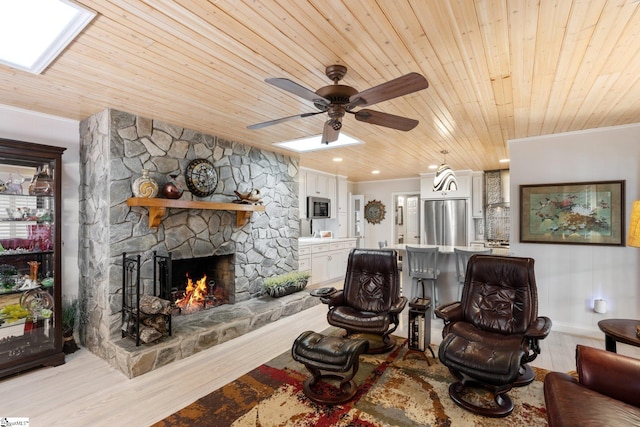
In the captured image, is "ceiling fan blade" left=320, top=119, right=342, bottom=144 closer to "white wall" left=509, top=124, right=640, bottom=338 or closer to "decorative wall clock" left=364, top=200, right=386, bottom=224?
"white wall" left=509, top=124, right=640, bottom=338

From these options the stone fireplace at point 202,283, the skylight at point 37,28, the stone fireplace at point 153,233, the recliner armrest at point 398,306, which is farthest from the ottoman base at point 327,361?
the skylight at point 37,28

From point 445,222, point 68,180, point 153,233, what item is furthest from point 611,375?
point 445,222

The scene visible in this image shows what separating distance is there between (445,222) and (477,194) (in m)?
0.90

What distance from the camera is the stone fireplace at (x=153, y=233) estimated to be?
10.4ft

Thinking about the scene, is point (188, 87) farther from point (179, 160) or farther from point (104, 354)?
point (104, 354)

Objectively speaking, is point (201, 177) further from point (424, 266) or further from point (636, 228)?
point (636, 228)

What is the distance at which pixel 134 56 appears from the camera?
2113 mm

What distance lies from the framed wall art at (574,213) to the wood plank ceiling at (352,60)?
0.83m

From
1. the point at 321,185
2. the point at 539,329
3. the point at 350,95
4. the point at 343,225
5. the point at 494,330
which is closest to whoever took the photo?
the point at 350,95

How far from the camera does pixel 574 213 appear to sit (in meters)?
3.94

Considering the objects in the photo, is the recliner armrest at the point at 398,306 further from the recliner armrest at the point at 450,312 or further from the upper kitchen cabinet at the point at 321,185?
the upper kitchen cabinet at the point at 321,185

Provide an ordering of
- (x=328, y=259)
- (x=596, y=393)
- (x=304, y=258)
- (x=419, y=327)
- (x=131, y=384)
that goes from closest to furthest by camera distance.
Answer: (x=596, y=393) → (x=131, y=384) → (x=419, y=327) → (x=304, y=258) → (x=328, y=259)

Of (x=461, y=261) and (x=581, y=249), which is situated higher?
(x=581, y=249)

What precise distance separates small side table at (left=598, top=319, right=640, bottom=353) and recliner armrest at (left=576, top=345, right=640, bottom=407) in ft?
2.04
